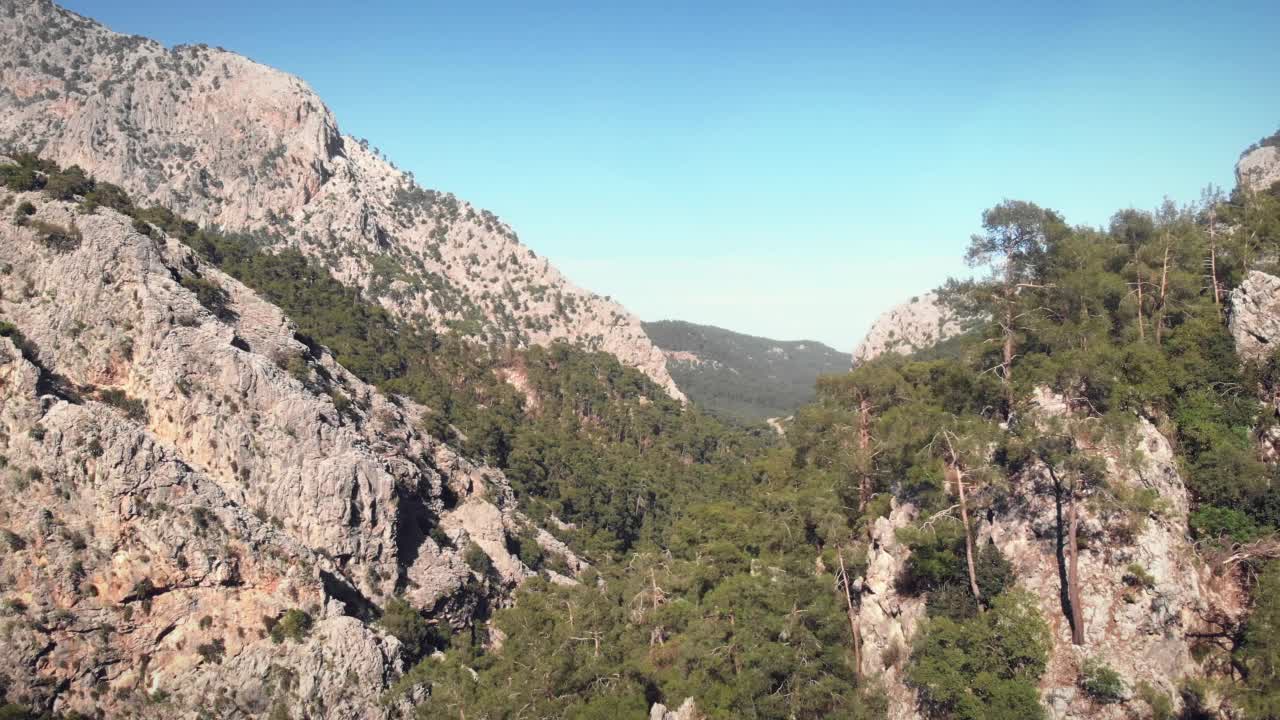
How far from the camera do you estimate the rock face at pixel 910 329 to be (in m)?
142

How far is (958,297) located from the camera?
43.9 meters

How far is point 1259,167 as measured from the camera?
309 feet

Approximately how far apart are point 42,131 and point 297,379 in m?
101

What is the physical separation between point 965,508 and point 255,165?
14232 cm

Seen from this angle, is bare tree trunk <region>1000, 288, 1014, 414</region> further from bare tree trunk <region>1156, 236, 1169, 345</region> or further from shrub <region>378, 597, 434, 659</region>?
shrub <region>378, 597, 434, 659</region>

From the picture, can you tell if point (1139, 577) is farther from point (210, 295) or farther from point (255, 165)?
point (255, 165)

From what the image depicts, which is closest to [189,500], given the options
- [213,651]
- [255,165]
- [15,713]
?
[213,651]

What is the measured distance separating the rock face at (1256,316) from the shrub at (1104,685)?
15882 mm

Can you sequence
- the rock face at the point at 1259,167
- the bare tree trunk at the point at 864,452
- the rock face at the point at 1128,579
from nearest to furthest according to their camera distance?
the rock face at the point at 1128,579 < the bare tree trunk at the point at 864,452 < the rock face at the point at 1259,167

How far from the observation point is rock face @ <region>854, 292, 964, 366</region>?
142 metres

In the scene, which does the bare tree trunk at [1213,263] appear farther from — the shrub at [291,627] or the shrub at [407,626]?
the shrub at [291,627]

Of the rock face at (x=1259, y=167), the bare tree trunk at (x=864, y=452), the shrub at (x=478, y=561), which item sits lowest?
the shrub at (x=478, y=561)

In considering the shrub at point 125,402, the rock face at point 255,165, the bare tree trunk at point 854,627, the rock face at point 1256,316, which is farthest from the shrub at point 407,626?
the rock face at point 255,165

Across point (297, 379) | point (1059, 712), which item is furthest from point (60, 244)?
point (1059, 712)
